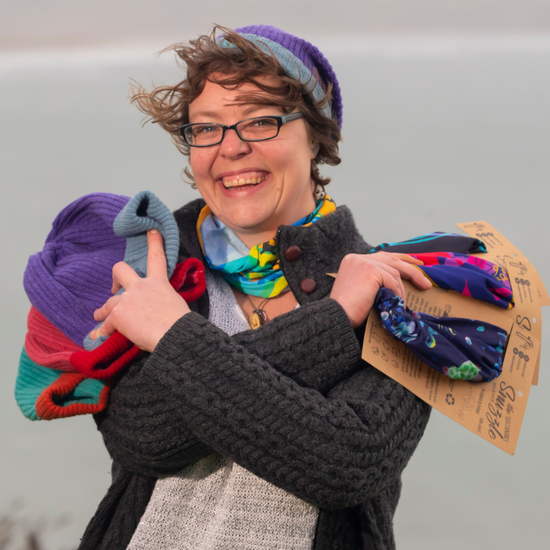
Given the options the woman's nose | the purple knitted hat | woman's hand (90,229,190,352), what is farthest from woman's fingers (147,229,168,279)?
the purple knitted hat

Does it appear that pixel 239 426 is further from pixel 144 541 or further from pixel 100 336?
pixel 144 541

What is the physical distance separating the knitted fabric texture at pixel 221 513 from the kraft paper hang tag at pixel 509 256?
62 cm

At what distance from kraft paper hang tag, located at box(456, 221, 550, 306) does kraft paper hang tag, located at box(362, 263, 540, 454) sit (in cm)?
5

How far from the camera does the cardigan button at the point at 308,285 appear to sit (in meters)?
1.15

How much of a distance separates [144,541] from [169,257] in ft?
2.08

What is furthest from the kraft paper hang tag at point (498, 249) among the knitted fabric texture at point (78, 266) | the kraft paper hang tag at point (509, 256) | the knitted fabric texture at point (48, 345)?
the knitted fabric texture at point (48, 345)

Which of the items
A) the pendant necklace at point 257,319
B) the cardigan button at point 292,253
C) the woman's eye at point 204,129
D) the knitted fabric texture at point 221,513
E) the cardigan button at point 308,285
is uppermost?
the woman's eye at point 204,129

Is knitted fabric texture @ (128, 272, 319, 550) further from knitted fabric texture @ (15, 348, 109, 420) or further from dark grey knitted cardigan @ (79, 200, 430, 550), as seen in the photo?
knitted fabric texture @ (15, 348, 109, 420)

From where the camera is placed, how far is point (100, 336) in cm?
99

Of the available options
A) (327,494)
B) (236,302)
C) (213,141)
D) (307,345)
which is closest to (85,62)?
(213,141)

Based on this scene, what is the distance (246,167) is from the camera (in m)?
1.21

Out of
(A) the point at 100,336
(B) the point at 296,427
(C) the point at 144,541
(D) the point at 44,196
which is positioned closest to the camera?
(B) the point at 296,427

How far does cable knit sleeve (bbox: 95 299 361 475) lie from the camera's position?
0.96m

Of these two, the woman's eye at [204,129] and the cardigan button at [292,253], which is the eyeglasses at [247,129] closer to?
the woman's eye at [204,129]
